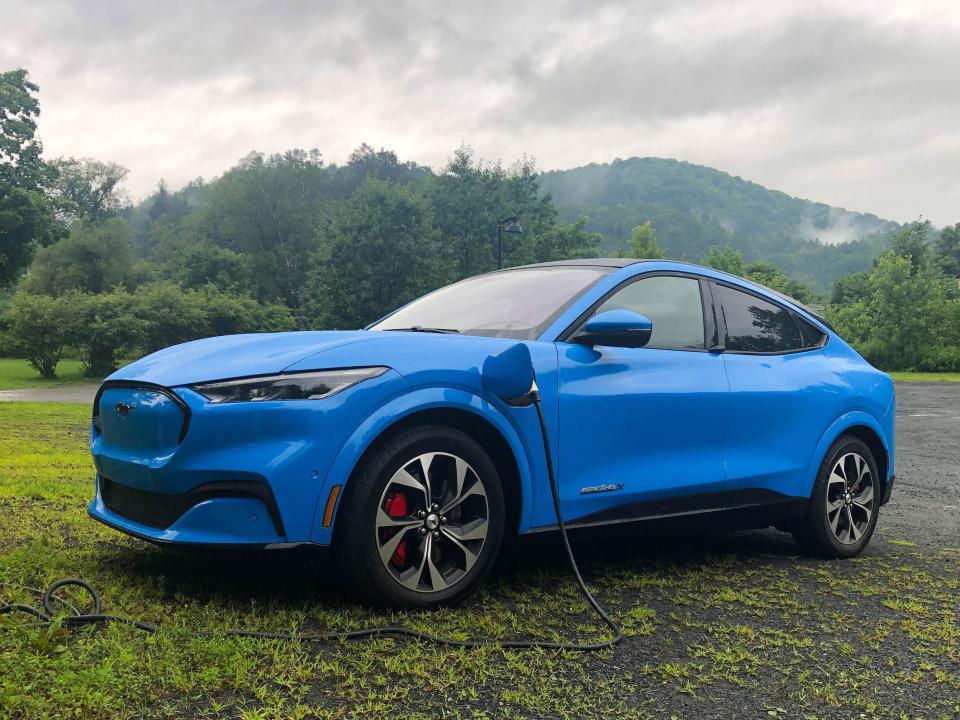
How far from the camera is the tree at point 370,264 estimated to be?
58781mm

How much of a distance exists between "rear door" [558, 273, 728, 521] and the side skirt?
14 mm

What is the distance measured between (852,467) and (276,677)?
12.3 ft

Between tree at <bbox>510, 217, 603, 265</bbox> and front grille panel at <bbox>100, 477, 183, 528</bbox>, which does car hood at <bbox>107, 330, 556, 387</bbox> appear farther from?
tree at <bbox>510, 217, 603, 265</bbox>

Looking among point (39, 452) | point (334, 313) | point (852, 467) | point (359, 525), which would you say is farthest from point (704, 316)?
point (334, 313)

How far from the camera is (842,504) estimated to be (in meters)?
5.32

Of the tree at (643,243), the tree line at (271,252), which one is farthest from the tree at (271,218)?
the tree at (643,243)

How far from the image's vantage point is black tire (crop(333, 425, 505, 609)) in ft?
11.4

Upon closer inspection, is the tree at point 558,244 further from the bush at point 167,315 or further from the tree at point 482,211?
the bush at point 167,315

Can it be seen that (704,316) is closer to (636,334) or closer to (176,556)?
(636,334)

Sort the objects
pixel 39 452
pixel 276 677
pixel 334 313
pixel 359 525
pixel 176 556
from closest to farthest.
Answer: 1. pixel 276 677
2. pixel 359 525
3. pixel 176 556
4. pixel 39 452
5. pixel 334 313

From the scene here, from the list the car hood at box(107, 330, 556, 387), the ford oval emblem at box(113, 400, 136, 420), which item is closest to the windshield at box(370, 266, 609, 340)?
the car hood at box(107, 330, 556, 387)

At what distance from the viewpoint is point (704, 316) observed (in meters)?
4.92

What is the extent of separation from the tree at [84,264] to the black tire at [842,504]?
216 ft

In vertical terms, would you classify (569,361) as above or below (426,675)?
above
